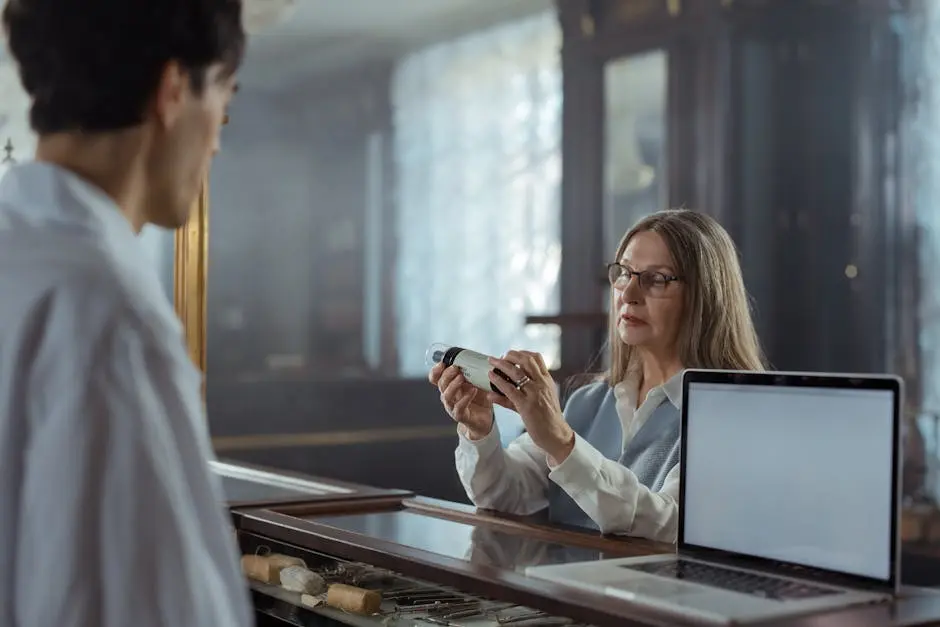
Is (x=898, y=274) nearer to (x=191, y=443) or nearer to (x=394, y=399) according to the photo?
(x=394, y=399)

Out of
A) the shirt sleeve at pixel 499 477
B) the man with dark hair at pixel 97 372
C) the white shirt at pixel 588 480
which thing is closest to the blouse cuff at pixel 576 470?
the white shirt at pixel 588 480

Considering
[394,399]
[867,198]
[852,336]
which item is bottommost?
[394,399]

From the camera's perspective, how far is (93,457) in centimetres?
78

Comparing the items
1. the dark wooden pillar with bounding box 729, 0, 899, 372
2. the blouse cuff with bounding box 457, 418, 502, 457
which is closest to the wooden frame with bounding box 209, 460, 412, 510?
the blouse cuff with bounding box 457, 418, 502, 457

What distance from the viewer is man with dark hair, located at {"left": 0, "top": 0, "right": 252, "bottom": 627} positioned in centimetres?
78

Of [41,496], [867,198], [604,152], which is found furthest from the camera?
[604,152]

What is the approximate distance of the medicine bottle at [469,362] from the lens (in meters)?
1.84

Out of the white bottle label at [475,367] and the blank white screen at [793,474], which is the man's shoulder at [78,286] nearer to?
the blank white screen at [793,474]

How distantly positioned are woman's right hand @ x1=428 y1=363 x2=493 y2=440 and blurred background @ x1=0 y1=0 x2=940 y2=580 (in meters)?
2.34

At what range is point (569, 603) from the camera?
1186 mm

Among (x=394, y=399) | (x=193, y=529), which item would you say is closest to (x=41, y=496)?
(x=193, y=529)

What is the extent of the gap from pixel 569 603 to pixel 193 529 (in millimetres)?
485

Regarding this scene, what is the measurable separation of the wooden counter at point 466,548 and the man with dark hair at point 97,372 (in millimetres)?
443

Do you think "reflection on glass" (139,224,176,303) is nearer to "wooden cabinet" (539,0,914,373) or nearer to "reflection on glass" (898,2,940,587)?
"wooden cabinet" (539,0,914,373)
